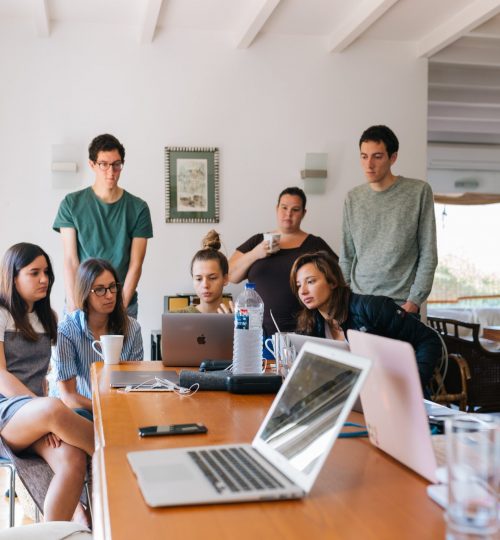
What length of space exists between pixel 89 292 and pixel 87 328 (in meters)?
0.14

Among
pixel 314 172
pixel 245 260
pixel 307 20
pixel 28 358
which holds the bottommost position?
pixel 28 358

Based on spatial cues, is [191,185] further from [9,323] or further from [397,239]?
[9,323]

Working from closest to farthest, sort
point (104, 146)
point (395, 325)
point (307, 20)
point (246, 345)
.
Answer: point (246, 345)
point (395, 325)
point (104, 146)
point (307, 20)

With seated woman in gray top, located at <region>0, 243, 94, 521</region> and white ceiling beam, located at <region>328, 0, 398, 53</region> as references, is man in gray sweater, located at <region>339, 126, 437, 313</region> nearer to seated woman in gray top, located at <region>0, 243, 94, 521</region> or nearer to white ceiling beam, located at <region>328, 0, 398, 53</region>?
white ceiling beam, located at <region>328, 0, 398, 53</region>

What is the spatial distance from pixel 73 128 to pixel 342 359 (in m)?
3.90

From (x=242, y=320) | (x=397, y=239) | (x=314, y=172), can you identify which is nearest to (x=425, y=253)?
(x=397, y=239)

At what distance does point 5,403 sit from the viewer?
2.27m

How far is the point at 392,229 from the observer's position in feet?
11.8

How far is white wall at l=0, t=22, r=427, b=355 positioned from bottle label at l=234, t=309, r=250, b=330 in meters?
2.66

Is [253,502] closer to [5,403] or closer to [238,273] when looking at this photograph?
[5,403]

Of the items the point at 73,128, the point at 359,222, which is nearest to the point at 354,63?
the point at 359,222

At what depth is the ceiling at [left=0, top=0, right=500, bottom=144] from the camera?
4254 millimetres

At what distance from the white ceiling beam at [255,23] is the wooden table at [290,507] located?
3348mm

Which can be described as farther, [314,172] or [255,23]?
[314,172]
